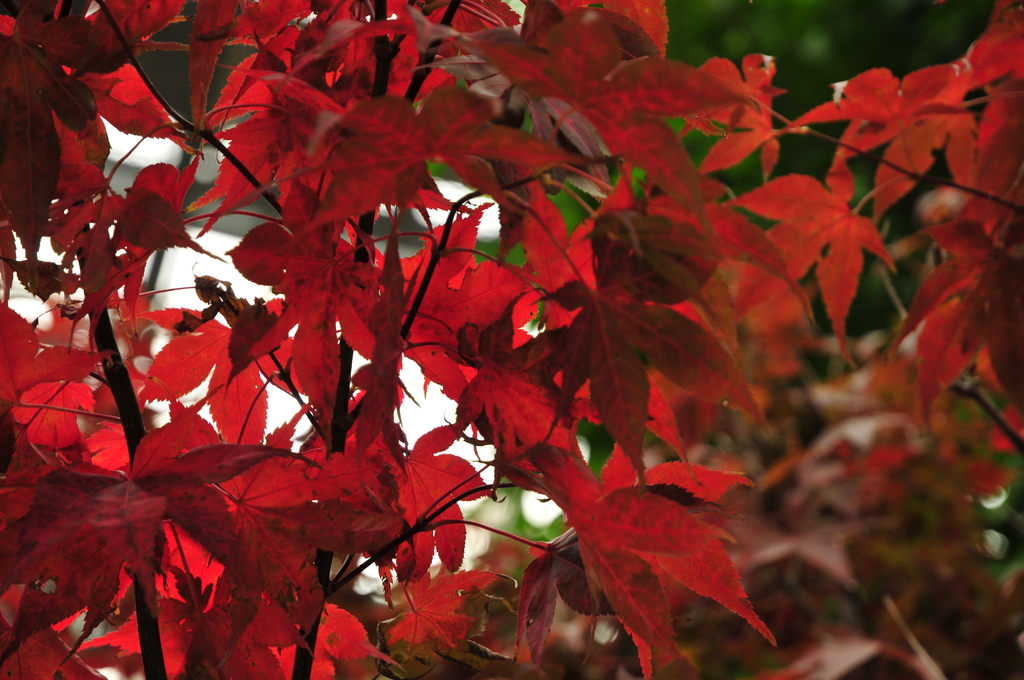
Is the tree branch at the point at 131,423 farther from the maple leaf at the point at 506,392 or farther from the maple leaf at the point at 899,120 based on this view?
the maple leaf at the point at 899,120

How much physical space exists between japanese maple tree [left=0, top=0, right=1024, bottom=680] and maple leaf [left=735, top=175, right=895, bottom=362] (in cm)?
29

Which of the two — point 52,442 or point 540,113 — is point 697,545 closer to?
point 540,113

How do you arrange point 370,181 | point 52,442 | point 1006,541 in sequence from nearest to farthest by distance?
1. point 370,181
2. point 52,442
3. point 1006,541

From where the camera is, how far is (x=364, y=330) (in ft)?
0.97

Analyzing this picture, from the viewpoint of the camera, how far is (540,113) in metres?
0.28

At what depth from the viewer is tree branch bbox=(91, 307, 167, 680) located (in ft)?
1.03

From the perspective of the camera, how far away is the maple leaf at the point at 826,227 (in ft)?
2.01

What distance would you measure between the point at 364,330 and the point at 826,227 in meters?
0.49

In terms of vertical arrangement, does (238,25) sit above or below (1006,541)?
above

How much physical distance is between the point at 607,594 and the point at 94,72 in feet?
0.98

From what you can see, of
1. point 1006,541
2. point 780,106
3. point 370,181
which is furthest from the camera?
point 780,106

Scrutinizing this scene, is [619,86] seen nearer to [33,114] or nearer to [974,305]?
[33,114]

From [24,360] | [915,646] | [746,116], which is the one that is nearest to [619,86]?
[24,360]

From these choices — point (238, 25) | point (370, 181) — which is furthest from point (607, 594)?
point (238, 25)
